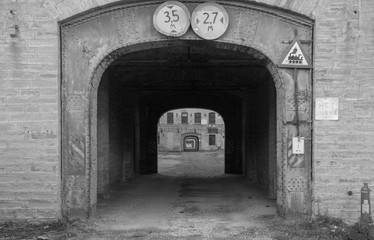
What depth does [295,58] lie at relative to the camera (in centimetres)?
798

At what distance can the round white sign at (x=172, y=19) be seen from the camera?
25.9ft

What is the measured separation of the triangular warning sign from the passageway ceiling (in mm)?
1648

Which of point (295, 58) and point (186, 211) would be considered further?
point (186, 211)

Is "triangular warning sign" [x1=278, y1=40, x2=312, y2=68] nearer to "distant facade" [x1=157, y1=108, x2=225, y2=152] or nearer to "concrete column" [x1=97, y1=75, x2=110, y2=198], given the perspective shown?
"concrete column" [x1=97, y1=75, x2=110, y2=198]

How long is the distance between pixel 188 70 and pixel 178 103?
8.13 metres

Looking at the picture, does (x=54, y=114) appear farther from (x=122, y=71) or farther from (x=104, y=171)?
(x=122, y=71)

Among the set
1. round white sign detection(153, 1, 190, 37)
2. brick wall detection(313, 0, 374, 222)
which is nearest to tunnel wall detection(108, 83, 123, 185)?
round white sign detection(153, 1, 190, 37)

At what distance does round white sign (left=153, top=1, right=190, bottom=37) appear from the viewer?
7.88 m

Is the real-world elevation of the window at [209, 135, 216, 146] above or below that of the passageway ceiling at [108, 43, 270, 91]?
below

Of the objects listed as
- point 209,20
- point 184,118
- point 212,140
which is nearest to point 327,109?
point 209,20

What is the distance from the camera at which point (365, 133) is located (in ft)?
25.7

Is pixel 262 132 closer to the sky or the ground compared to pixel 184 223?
closer to the sky

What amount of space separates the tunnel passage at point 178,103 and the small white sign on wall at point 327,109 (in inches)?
97.5

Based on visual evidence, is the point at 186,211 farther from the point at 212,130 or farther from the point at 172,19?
the point at 212,130
